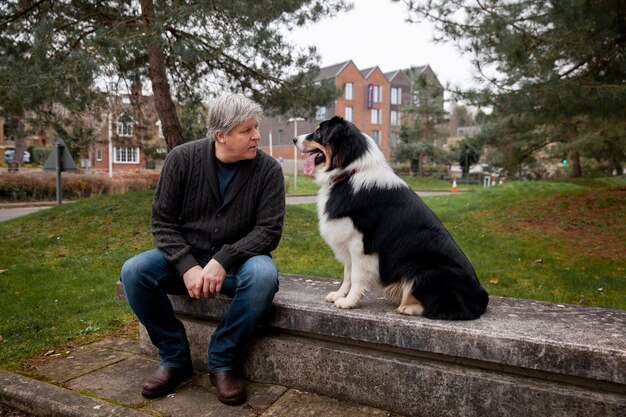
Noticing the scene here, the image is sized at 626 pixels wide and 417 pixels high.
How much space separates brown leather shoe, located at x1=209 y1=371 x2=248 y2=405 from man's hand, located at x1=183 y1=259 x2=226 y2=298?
0.47m

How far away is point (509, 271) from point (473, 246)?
5.19 feet

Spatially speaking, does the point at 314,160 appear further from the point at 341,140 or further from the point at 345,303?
the point at 345,303

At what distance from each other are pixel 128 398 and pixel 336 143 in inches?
75.3

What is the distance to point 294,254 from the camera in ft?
25.3

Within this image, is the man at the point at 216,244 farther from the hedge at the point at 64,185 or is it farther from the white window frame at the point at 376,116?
the white window frame at the point at 376,116

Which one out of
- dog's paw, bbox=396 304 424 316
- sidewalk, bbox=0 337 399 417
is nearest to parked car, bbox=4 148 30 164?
sidewalk, bbox=0 337 399 417

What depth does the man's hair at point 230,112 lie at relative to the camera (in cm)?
289

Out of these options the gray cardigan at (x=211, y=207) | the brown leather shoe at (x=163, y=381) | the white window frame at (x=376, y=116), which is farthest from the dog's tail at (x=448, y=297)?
the white window frame at (x=376, y=116)

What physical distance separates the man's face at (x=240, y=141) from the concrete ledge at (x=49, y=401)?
1.55 metres

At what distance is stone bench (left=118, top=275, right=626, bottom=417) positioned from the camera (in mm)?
2172

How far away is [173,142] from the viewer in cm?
1022

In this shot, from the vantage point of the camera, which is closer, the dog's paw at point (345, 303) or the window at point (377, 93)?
the dog's paw at point (345, 303)

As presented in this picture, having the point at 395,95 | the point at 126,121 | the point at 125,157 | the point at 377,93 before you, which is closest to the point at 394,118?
the point at 395,95

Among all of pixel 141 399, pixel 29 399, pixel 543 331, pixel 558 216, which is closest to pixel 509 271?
pixel 558 216
